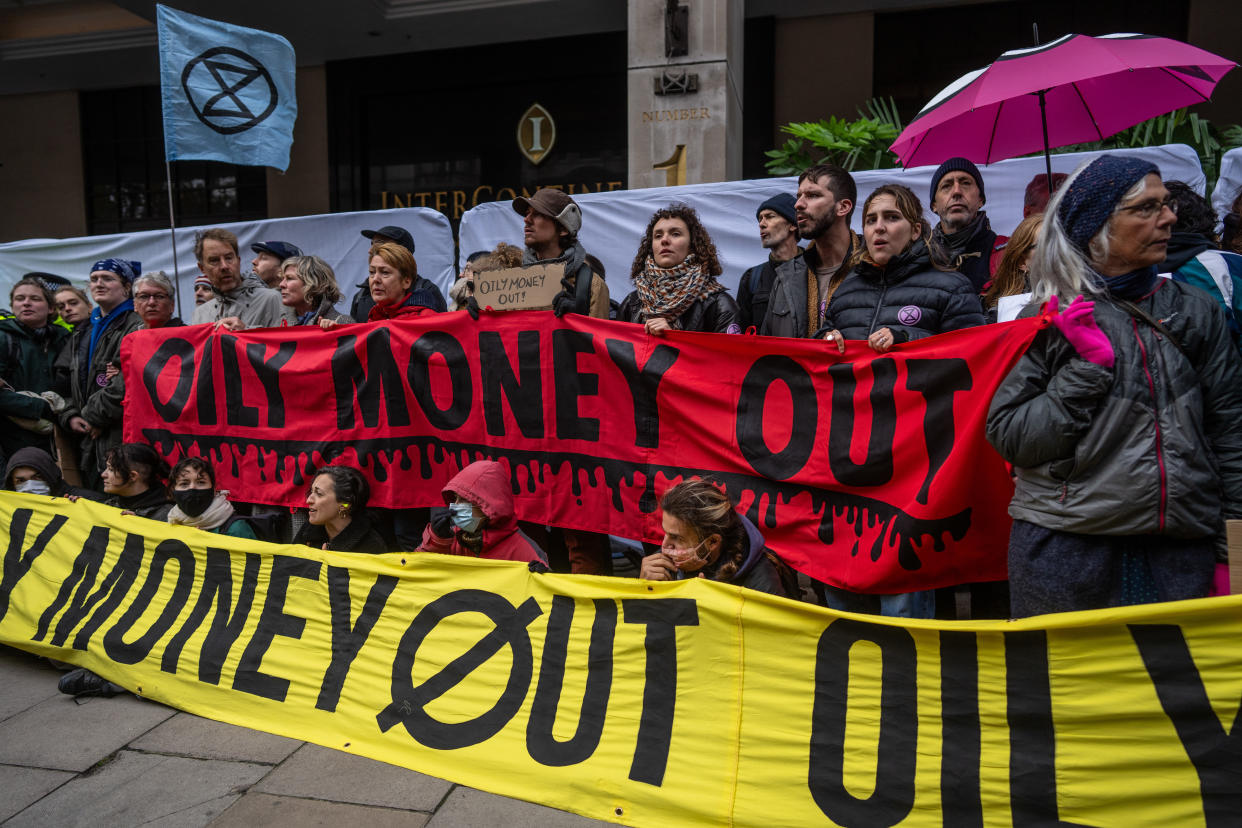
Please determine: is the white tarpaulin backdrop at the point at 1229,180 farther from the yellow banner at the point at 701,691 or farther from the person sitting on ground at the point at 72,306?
the person sitting on ground at the point at 72,306

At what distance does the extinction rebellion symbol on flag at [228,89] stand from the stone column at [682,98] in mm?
A: 3574

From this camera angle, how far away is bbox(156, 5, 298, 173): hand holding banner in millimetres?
5434

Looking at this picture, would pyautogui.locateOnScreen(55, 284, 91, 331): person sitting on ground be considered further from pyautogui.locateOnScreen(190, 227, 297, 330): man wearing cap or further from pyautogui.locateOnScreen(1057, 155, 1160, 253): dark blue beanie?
pyautogui.locateOnScreen(1057, 155, 1160, 253): dark blue beanie

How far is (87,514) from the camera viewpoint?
14.0 ft

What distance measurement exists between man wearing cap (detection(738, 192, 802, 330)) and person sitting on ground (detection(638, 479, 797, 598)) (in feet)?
4.44

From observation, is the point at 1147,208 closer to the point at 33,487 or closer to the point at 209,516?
the point at 209,516

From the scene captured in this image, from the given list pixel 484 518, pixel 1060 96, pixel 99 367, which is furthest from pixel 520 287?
pixel 99 367

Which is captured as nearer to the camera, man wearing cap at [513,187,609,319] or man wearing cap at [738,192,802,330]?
man wearing cap at [513,187,609,319]

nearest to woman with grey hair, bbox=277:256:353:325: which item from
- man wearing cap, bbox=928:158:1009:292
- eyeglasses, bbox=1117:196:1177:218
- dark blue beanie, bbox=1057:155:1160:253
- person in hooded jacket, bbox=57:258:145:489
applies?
person in hooded jacket, bbox=57:258:145:489

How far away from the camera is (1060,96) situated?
4.20 m

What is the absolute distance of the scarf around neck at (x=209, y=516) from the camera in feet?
14.3

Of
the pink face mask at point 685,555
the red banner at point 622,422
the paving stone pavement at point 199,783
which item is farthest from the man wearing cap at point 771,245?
the paving stone pavement at point 199,783

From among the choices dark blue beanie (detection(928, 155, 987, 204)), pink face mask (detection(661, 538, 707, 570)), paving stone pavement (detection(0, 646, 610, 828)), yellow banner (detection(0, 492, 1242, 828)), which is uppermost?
dark blue beanie (detection(928, 155, 987, 204))

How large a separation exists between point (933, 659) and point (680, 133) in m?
6.73
